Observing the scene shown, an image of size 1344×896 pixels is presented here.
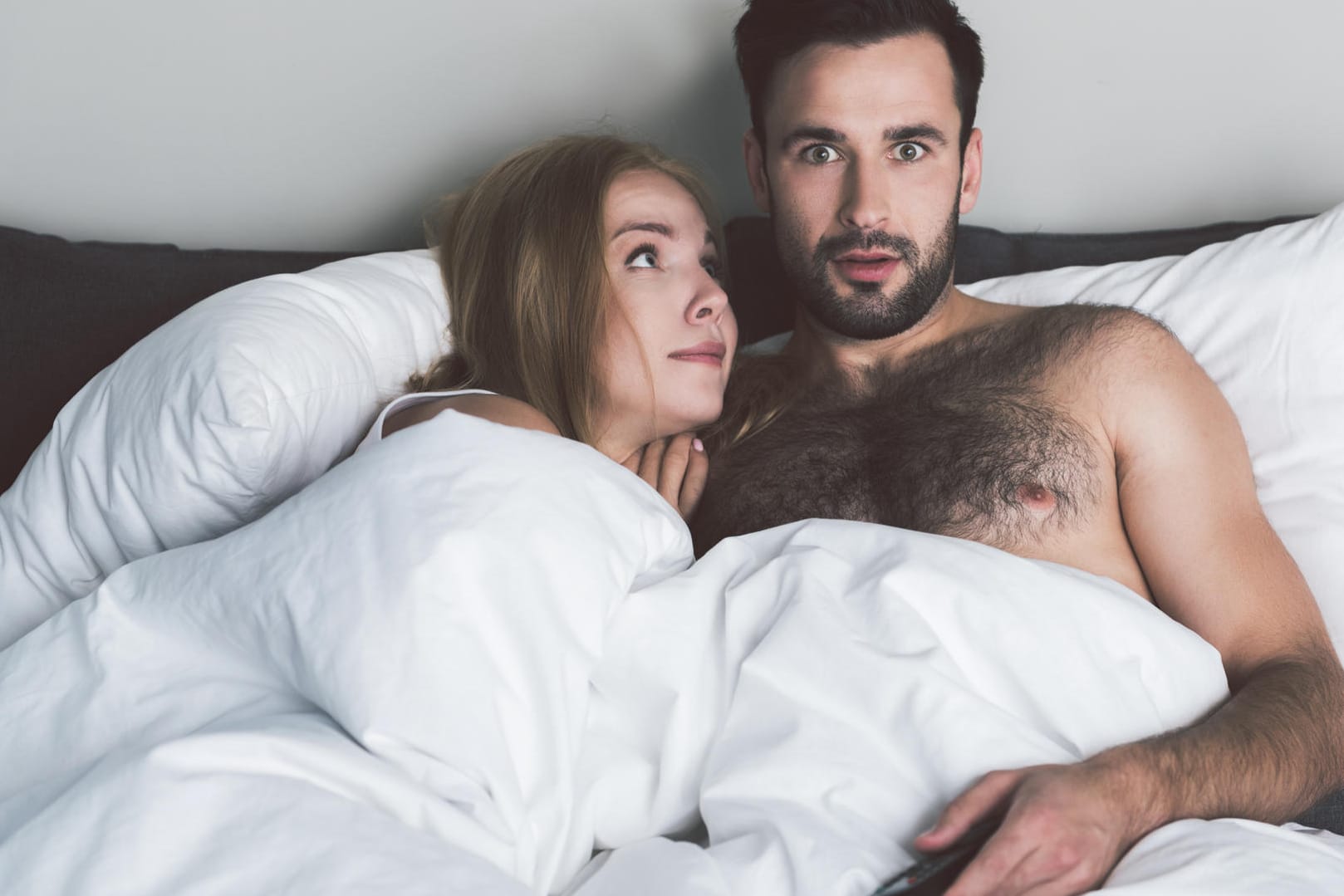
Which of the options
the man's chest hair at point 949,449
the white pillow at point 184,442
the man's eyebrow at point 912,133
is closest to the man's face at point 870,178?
the man's eyebrow at point 912,133

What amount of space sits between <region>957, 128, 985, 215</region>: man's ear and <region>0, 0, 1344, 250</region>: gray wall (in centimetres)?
20

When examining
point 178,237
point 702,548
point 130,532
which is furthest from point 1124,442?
point 178,237

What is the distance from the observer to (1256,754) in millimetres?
982

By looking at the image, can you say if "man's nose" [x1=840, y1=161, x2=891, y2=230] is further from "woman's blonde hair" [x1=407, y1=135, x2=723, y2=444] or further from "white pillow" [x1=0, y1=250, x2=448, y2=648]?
"white pillow" [x1=0, y1=250, x2=448, y2=648]

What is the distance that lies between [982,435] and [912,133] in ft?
1.38

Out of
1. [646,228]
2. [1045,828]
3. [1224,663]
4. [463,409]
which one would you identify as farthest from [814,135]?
[1045,828]

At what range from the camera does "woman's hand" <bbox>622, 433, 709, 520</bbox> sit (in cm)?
147

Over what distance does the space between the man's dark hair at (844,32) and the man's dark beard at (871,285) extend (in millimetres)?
187

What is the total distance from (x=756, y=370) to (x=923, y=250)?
1.02 ft

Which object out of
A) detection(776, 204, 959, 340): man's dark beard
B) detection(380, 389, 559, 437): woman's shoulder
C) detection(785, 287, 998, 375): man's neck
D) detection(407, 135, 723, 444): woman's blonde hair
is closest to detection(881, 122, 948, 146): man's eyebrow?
detection(776, 204, 959, 340): man's dark beard

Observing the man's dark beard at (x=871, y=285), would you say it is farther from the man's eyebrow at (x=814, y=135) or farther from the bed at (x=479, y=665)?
the bed at (x=479, y=665)

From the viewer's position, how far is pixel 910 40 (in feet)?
4.69

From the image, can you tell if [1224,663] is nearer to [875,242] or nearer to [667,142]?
[875,242]

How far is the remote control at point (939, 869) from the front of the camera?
2.73ft
